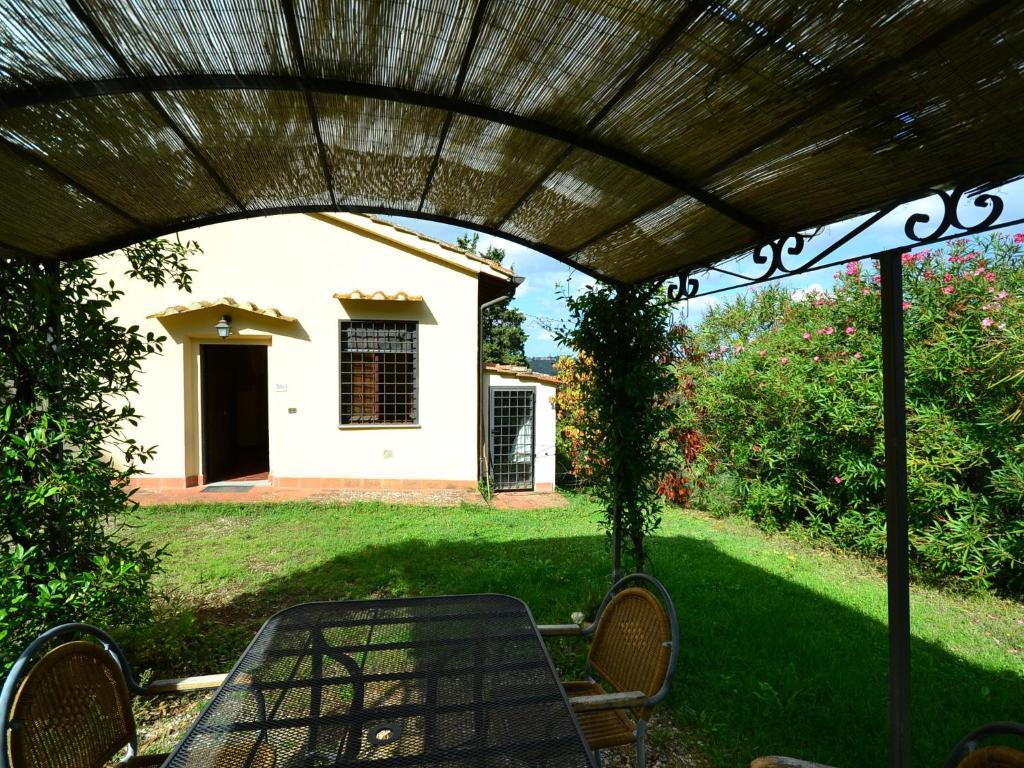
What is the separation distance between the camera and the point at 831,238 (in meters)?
2.24

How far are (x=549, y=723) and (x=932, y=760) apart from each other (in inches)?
88.6

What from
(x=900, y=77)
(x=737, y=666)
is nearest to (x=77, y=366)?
(x=900, y=77)

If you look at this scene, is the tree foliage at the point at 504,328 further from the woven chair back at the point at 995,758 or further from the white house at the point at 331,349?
the woven chair back at the point at 995,758

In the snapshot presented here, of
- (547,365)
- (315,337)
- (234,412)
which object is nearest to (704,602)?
(315,337)

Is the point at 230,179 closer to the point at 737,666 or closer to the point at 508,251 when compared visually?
the point at 737,666

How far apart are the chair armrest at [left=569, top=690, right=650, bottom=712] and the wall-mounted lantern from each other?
7.65 meters

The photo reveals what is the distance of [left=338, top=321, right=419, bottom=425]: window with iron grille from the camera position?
321 inches

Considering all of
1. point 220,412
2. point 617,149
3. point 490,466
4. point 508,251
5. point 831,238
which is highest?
point 508,251

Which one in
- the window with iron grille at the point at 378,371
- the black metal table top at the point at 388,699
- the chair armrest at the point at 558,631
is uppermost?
the window with iron grille at the point at 378,371

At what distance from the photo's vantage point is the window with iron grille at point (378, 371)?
26.8 ft

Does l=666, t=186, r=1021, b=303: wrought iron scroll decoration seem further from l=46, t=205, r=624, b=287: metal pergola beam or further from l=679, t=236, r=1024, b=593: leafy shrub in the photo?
l=679, t=236, r=1024, b=593: leafy shrub

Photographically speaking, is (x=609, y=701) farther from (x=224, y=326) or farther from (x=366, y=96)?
(x=224, y=326)

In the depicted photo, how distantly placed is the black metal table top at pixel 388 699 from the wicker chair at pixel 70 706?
0.35m

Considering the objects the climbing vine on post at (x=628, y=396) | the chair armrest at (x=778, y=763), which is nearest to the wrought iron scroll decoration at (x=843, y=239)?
the climbing vine on post at (x=628, y=396)
